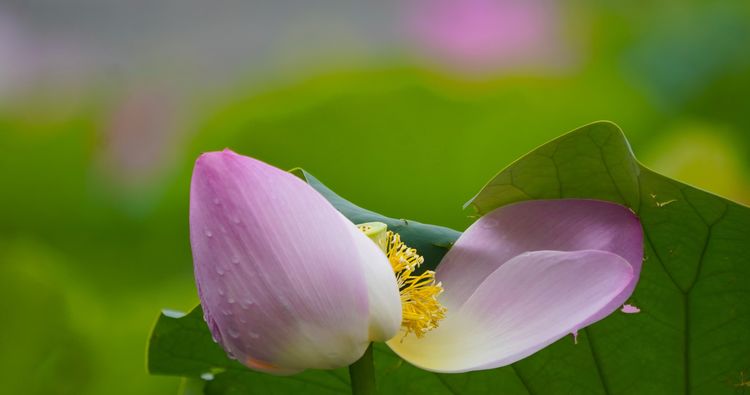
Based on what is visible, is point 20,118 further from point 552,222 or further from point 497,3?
point 552,222

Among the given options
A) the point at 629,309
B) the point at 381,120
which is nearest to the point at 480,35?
the point at 381,120

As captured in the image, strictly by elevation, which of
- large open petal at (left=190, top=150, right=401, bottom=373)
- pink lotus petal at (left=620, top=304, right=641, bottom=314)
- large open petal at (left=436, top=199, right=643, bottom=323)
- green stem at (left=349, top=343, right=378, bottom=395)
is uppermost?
large open petal at (left=190, top=150, right=401, bottom=373)

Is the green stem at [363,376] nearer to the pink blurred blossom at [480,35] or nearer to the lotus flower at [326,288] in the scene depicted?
the lotus flower at [326,288]

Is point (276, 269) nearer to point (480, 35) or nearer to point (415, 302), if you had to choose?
point (415, 302)

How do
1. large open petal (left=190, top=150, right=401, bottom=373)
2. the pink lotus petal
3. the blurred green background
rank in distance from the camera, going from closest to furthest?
1. large open petal (left=190, top=150, right=401, bottom=373)
2. the pink lotus petal
3. the blurred green background

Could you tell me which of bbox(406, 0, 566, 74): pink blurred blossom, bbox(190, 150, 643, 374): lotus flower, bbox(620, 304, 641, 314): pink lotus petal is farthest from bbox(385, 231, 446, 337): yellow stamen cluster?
bbox(406, 0, 566, 74): pink blurred blossom

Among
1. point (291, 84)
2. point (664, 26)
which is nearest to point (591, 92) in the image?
point (664, 26)

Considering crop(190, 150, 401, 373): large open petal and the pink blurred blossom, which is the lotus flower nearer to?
crop(190, 150, 401, 373): large open petal
